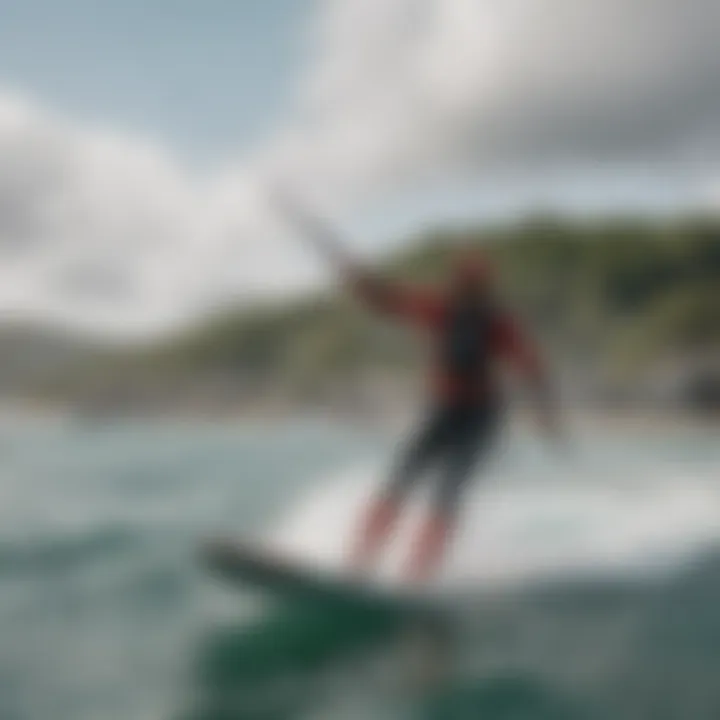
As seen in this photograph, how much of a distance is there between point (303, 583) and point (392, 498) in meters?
0.18

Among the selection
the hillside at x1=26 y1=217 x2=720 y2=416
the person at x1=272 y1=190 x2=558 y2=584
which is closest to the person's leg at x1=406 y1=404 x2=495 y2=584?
the person at x1=272 y1=190 x2=558 y2=584

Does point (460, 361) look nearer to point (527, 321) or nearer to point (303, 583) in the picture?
point (527, 321)

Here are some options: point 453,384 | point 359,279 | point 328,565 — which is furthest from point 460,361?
point 328,565

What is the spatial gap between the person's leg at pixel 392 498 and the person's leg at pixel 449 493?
30mm

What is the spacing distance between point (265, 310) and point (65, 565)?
46 centimetres

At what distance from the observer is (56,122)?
1873 mm

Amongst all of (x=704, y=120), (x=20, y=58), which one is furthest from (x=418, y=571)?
(x=20, y=58)

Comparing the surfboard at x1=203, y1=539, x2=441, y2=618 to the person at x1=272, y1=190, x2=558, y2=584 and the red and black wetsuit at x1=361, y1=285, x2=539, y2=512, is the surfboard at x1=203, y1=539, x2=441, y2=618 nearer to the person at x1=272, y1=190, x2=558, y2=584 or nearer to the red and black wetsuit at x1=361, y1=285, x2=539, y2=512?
the person at x1=272, y1=190, x2=558, y2=584

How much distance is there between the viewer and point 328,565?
70.8 inches

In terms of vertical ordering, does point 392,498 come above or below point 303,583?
above

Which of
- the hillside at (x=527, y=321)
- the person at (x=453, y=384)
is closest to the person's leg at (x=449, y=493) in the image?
the person at (x=453, y=384)

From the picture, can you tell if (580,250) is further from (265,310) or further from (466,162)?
(265,310)

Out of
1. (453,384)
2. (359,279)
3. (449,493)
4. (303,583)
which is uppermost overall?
(359,279)

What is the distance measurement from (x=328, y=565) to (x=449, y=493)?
20cm
